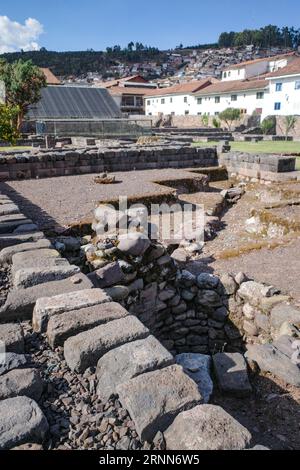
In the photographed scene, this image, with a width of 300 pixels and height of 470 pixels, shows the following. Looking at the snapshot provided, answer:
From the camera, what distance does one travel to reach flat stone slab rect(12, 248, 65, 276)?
3502mm

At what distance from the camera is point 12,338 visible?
8.31 feet

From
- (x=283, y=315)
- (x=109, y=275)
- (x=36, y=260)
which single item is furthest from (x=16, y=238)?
(x=283, y=315)

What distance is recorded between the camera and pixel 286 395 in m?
3.56

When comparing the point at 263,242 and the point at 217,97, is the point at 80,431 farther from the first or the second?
the point at 217,97

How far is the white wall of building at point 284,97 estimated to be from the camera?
38.2 metres

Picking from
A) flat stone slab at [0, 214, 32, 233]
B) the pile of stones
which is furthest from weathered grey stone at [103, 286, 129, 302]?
flat stone slab at [0, 214, 32, 233]

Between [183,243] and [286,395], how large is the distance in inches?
148

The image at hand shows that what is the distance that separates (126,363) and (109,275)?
2.01 m

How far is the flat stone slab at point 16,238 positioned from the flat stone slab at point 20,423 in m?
2.45

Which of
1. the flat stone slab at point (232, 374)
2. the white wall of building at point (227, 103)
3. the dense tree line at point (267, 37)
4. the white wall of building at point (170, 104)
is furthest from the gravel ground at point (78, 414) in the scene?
the dense tree line at point (267, 37)

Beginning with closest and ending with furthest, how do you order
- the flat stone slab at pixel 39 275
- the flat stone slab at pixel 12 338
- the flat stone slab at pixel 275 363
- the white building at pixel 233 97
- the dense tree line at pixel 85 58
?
the flat stone slab at pixel 12 338 → the flat stone slab at pixel 39 275 → the flat stone slab at pixel 275 363 → the white building at pixel 233 97 → the dense tree line at pixel 85 58

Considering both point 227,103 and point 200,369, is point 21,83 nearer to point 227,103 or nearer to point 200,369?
point 200,369

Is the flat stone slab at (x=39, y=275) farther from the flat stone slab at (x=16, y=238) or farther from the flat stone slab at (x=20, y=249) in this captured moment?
the flat stone slab at (x=16, y=238)
